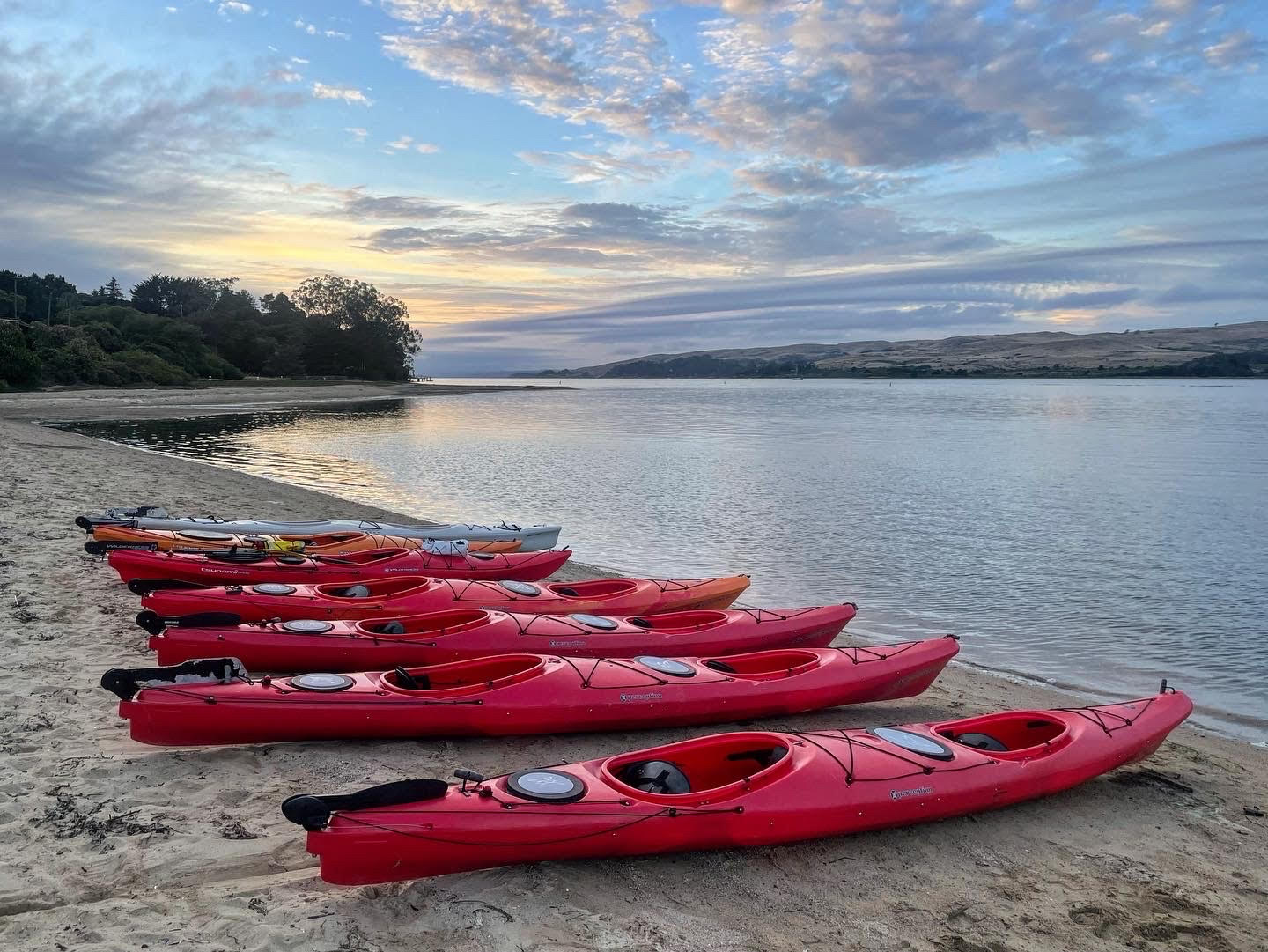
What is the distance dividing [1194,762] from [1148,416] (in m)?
42.2

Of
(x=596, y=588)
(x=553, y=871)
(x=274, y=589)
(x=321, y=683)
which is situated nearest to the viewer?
(x=553, y=871)

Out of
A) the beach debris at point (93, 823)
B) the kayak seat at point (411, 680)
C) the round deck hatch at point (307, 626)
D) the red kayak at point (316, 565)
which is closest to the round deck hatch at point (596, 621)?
the kayak seat at point (411, 680)

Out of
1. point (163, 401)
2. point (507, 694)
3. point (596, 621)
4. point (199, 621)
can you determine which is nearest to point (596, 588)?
point (596, 621)

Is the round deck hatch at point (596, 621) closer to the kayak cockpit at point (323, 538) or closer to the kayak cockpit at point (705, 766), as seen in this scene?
the kayak cockpit at point (705, 766)

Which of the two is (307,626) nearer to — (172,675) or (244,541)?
(172,675)

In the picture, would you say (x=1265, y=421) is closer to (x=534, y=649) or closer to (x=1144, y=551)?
(x=1144, y=551)

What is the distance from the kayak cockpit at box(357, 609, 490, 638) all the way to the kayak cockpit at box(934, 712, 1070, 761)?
2.97m

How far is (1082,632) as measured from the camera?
768 centimetres

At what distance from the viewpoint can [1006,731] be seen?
178 inches

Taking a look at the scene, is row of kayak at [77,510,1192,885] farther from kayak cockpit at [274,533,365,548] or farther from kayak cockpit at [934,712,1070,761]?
kayak cockpit at [274,533,365,548]

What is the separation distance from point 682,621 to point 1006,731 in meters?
2.37

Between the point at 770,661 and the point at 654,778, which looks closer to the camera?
the point at 654,778

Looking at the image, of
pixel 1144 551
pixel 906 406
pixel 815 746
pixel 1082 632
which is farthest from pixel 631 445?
pixel 906 406

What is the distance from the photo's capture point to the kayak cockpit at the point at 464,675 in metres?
4.42
